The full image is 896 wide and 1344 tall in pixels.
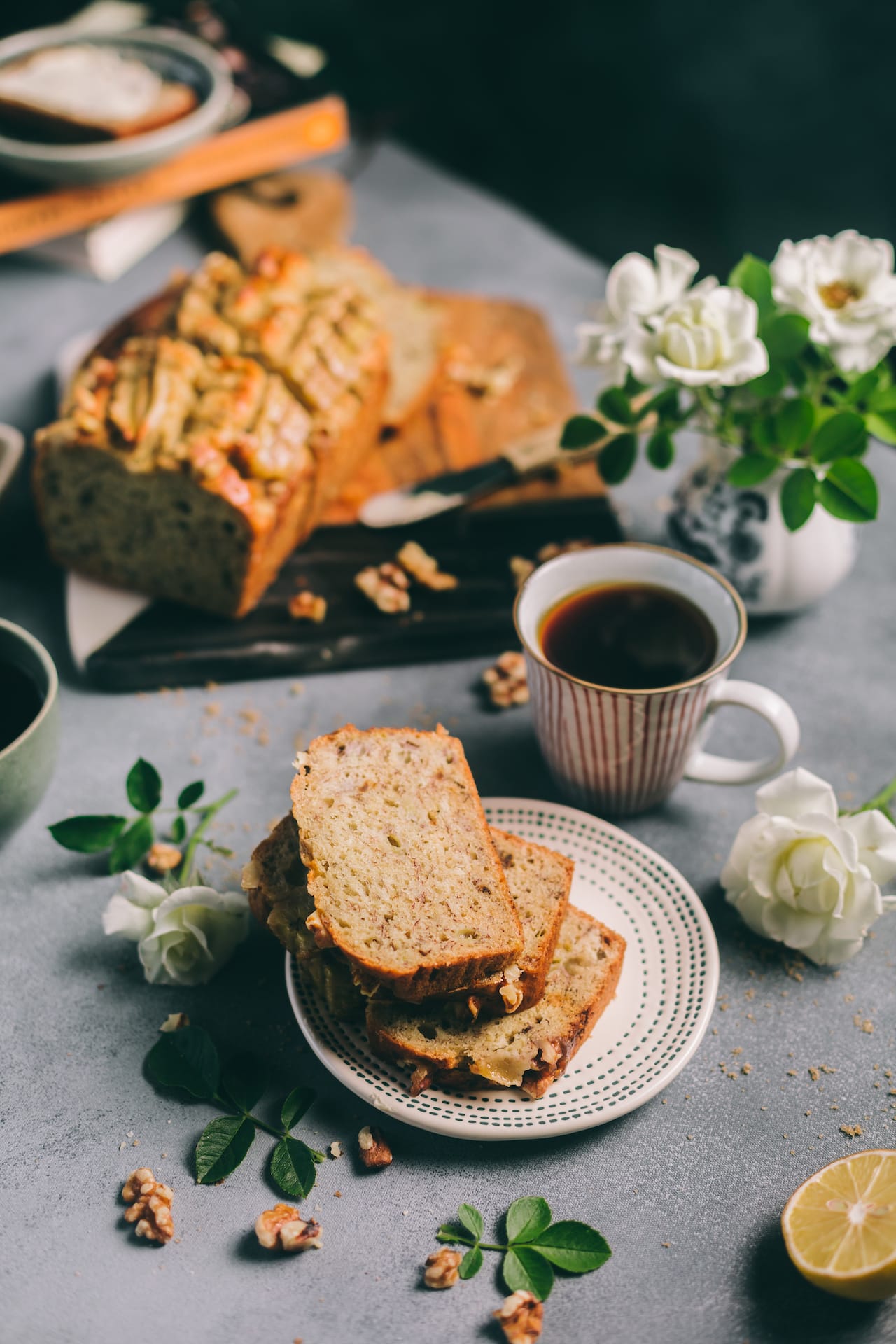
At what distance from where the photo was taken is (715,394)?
8.22 feet

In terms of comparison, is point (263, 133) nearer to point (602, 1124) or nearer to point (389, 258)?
point (389, 258)

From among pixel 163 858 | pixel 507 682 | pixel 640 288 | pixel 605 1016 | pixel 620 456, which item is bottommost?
pixel 163 858

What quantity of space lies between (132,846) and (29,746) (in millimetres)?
287

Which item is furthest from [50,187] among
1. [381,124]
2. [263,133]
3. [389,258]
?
[381,124]

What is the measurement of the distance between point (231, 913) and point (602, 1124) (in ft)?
2.37

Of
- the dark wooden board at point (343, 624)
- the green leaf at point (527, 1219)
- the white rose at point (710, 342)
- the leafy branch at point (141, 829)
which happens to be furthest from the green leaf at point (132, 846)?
the white rose at point (710, 342)

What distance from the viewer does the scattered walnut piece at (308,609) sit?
2738mm

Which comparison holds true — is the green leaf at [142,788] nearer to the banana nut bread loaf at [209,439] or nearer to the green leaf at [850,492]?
the banana nut bread loaf at [209,439]

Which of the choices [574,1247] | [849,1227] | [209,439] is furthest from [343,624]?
[849,1227]

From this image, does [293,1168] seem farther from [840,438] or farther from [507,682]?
[840,438]

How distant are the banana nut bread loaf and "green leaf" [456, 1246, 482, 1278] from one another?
1.53 meters

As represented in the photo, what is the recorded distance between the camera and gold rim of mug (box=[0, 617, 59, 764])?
2.11 meters

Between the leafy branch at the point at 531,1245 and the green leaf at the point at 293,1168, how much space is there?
0.70ft

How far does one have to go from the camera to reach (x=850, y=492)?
7.57 feet
